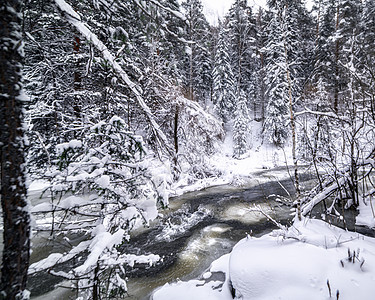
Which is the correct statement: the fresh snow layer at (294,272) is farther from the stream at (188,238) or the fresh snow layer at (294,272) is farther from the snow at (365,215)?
the snow at (365,215)

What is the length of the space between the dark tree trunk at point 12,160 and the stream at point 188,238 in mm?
1376

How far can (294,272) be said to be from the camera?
2.82 m

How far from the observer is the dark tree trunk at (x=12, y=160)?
4.33 feet

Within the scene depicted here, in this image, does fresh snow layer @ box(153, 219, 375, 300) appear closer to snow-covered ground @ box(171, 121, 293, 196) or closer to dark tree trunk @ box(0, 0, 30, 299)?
snow-covered ground @ box(171, 121, 293, 196)

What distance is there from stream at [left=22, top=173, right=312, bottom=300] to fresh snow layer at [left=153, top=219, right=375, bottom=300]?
1.86ft

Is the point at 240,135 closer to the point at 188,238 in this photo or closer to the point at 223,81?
the point at 223,81

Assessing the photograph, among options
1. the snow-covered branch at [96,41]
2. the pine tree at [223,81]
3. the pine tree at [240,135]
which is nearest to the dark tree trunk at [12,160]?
the snow-covered branch at [96,41]

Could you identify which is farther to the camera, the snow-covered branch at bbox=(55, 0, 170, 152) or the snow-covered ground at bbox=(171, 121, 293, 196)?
the snow-covered ground at bbox=(171, 121, 293, 196)

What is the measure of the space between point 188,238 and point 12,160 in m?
5.86

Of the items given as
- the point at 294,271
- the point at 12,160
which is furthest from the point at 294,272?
the point at 12,160

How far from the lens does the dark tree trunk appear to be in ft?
4.33

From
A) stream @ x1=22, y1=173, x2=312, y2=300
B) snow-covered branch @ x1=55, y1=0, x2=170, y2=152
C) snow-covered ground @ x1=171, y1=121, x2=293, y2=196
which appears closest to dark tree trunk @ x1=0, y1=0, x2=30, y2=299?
snow-covered branch @ x1=55, y1=0, x2=170, y2=152

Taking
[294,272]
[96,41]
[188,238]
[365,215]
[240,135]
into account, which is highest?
[96,41]

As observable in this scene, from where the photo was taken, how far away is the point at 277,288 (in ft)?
9.06
